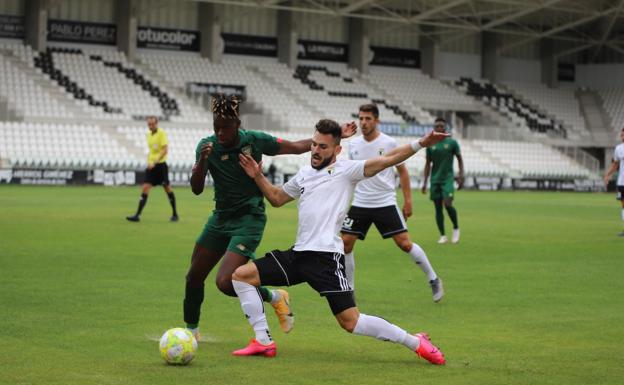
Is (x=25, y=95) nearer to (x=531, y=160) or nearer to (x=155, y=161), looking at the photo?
(x=531, y=160)

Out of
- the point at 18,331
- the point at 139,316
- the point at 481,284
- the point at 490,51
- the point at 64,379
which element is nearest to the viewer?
the point at 64,379

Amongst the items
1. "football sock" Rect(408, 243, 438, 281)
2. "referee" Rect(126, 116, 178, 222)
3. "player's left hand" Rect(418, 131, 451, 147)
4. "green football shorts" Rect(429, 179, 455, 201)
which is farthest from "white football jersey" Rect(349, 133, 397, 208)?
"referee" Rect(126, 116, 178, 222)

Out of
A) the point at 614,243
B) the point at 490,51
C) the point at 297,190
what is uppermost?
the point at 490,51

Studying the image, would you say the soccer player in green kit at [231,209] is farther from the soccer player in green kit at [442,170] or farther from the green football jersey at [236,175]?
the soccer player in green kit at [442,170]

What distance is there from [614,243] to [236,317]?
12.1 meters

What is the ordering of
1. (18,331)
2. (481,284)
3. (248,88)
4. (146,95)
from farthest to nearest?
(248,88)
(146,95)
(481,284)
(18,331)

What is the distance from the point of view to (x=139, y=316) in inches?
414

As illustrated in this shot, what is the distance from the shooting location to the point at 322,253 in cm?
837

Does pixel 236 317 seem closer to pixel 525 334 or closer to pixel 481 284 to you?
pixel 525 334

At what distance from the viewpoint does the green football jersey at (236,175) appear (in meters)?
8.95

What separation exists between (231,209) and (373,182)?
4282 millimetres

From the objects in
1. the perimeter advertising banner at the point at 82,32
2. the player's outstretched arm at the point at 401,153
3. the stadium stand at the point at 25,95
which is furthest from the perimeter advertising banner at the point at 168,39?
the player's outstretched arm at the point at 401,153

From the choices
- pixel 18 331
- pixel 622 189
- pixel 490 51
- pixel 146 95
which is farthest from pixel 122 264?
pixel 490 51

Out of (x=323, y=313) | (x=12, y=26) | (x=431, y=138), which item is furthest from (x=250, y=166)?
(x=12, y=26)
